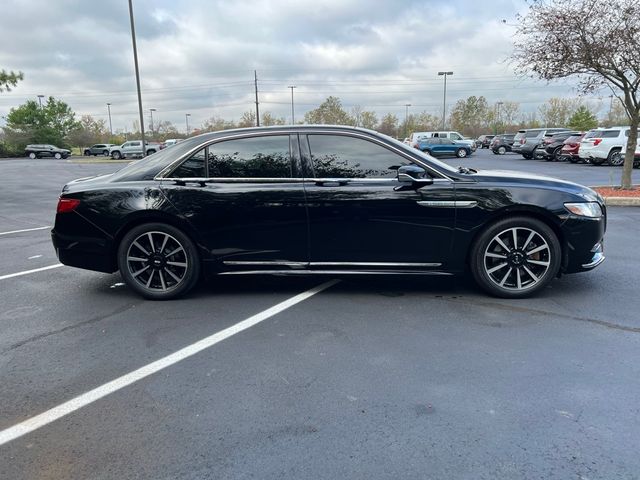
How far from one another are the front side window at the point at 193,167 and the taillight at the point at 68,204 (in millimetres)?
1016

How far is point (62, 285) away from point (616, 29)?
1161 cm

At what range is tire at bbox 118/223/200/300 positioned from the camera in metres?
4.67

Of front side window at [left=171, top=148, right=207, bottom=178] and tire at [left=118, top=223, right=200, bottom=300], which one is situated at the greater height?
front side window at [left=171, top=148, right=207, bottom=178]

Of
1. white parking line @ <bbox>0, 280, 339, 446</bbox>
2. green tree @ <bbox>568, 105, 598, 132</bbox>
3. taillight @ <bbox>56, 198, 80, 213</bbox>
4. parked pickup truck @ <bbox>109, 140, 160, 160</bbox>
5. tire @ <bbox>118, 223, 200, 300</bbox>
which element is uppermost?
green tree @ <bbox>568, 105, 598, 132</bbox>

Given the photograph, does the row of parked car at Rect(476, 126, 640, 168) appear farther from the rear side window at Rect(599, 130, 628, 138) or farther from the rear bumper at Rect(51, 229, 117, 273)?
the rear bumper at Rect(51, 229, 117, 273)

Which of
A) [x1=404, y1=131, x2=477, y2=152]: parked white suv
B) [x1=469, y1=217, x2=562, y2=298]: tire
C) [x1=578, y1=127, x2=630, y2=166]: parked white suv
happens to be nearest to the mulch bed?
[x1=469, y1=217, x2=562, y2=298]: tire

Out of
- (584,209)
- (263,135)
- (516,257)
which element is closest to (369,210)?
(263,135)

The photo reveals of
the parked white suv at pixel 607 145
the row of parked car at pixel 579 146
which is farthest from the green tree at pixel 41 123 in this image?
the parked white suv at pixel 607 145

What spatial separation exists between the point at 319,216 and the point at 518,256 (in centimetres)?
192

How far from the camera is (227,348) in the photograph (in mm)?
3574

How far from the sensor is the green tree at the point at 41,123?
6644cm

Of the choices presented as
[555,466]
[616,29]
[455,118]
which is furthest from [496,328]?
[455,118]

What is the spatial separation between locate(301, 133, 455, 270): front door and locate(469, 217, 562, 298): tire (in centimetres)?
35

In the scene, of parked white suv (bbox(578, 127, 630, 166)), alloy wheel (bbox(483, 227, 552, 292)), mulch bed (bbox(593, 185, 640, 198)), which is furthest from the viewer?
parked white suv (bbox(578, 127, 630, 166))
